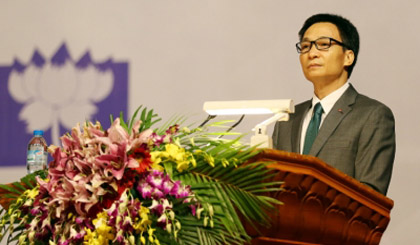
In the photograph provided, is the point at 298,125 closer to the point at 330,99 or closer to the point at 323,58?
the point at 330,99

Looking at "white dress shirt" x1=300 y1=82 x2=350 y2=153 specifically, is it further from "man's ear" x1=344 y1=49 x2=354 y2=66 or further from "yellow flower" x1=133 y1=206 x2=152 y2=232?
"yellow flower" x1=133 y1=206 x2=152 y2=232

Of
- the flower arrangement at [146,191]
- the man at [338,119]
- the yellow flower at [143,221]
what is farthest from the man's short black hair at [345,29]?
the yellow flower at [143,221]

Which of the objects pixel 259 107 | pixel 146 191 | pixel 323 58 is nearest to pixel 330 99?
pixel 323 58

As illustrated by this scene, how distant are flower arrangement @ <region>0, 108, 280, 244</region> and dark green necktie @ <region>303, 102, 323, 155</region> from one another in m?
1.07

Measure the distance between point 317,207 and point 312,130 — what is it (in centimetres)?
103

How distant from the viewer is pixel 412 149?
2980 millimetres

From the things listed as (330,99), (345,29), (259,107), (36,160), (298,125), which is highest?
(345,29)

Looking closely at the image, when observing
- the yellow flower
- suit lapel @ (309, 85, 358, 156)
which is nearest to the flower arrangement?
the yellow flower

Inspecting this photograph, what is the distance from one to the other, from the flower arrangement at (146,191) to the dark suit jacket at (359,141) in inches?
36.0

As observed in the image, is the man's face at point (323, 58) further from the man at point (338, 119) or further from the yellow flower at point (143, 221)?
the yellow flower at point (143, 221)

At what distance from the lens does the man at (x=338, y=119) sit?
222cm

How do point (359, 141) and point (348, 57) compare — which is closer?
point (359, 141)

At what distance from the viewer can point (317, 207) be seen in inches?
55.6

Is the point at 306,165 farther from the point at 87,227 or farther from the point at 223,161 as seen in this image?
the point at 87,227
